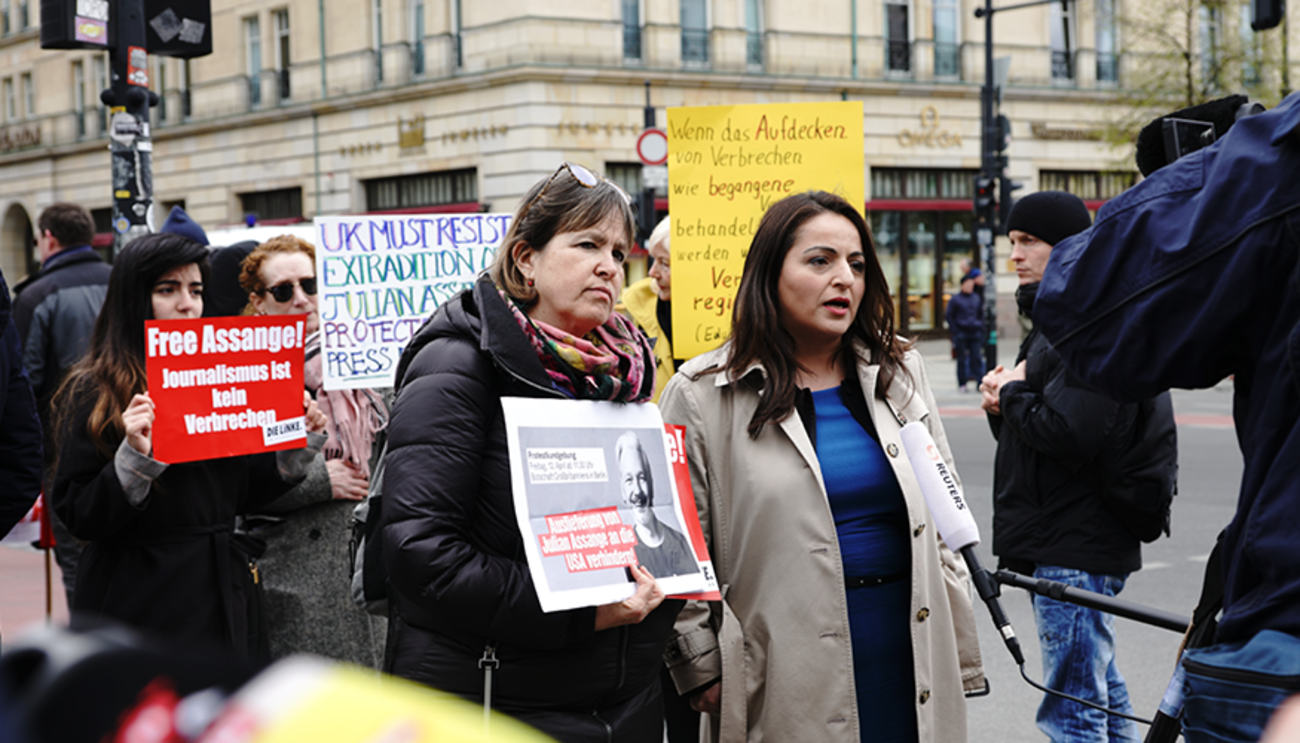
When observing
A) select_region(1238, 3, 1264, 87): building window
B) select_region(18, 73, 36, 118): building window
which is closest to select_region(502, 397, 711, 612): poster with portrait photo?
select_region(1238, 3, 1264, 87): building window

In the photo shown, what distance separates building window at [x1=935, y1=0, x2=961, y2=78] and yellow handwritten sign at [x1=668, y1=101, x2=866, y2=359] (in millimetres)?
26580

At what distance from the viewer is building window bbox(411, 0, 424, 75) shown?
2714cm

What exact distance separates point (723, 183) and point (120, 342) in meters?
2.21

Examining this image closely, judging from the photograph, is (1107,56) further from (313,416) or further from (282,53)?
(313,416)

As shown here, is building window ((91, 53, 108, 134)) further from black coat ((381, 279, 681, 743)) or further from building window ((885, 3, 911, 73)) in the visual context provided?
black coat ((381, 279, 681, 743))

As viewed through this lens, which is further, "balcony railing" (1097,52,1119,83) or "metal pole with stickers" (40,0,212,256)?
"balcony railing" (1097,52,1119,83)

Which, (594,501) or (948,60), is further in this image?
(948,60)

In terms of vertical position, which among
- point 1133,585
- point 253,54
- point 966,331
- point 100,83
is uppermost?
point 100,83

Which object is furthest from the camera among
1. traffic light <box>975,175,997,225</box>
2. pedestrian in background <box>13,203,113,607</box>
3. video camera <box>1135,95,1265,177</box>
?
traffic light <box>975,175,997,225</box>

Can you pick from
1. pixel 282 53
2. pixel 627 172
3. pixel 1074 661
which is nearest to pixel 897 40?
pixel 627 172

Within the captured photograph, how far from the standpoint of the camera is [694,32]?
27.0 m

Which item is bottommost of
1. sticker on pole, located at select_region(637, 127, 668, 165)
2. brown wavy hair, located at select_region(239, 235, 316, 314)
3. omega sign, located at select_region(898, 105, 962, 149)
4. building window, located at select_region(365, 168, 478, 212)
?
brown wavy hair, located at select_region(239, 235, 316, 314)

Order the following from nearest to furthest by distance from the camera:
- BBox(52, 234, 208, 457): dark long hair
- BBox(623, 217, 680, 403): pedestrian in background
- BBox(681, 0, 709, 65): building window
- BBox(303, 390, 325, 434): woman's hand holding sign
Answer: BBox(52, 234, 208, 457): dark long hair < BBox(303, 390, 325, 434): woman's hand holding sign < BBox(623, 217, 680, 403): pedestrian in background < BBox(681, 0, 709, 65): building window

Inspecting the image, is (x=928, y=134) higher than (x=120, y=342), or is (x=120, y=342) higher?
(x=928, y=134)
